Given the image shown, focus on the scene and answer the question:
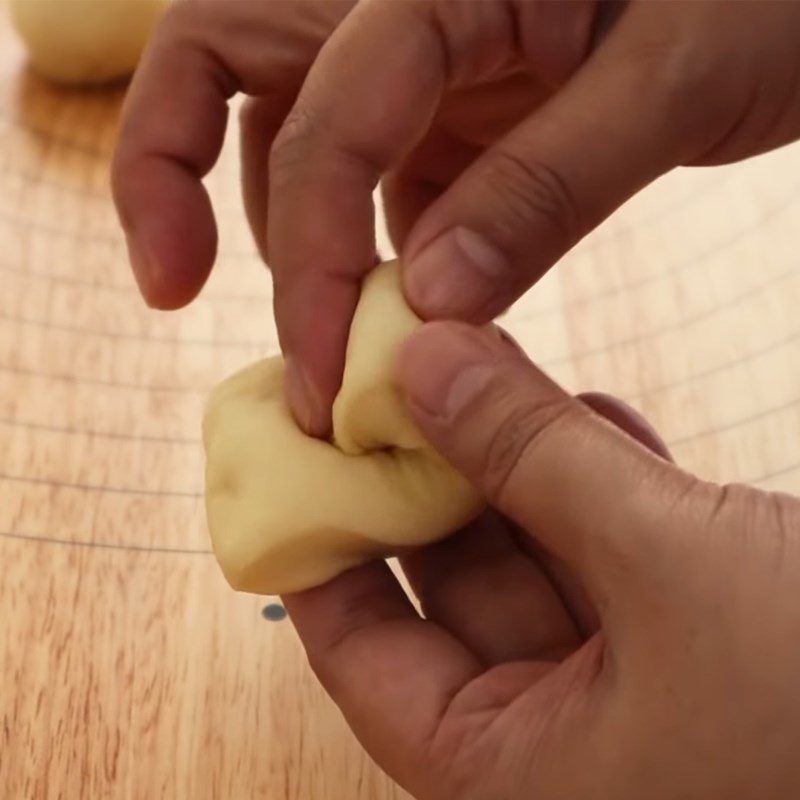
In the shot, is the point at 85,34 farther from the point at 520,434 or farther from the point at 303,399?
the point at 520,434

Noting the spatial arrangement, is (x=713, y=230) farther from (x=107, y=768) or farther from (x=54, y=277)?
(x=107, y=768)

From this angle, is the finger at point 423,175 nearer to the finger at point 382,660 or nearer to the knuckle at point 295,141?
the knuckle at point 295,141

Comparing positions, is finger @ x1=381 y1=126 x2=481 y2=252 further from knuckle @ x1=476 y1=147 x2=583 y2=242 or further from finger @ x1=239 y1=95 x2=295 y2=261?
knuckle @ x1=476 y1=147 x2=583 y2=242

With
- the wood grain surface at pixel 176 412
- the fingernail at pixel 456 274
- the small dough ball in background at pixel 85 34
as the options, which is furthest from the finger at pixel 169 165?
the small dough ball in background at pixel 85 34

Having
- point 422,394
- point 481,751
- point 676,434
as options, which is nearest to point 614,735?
point 481,751

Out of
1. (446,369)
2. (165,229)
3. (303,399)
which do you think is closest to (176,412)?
(165,229)
